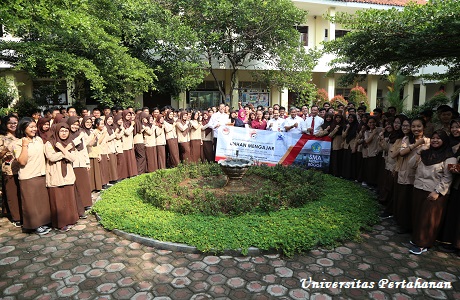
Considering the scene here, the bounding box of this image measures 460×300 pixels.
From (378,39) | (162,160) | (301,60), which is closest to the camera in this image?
(378,39)

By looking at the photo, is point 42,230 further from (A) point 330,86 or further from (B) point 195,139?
(A) point 330,86

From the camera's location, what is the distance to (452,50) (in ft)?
23.1

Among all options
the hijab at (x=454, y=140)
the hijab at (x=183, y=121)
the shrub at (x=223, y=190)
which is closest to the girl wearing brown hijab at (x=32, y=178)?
the shrub at (x=223, y=190)

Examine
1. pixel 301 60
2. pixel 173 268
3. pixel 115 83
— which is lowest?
pixel 173 268

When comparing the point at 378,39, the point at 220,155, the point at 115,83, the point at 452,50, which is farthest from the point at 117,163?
the point at 452,50

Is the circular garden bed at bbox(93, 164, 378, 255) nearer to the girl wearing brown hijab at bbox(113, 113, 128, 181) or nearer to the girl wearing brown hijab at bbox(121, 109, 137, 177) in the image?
the girl wearing brown hijab at bbox(113, 113, 128, 181)

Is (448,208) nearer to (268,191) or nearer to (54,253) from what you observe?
(268,191)

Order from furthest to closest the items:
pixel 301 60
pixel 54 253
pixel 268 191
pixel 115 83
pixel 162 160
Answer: pixel 301 60, pixel 115 83, pixel 162 160, pixel 268 191, pixel 54 253

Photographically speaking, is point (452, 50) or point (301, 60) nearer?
point (452, 50)

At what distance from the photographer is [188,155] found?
9.66 meters

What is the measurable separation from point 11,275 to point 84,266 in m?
0.86

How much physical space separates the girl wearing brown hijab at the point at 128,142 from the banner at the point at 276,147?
→ 2.47 metres

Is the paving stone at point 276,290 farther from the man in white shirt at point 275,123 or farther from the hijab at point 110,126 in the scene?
the man in white shirt at point 275,123

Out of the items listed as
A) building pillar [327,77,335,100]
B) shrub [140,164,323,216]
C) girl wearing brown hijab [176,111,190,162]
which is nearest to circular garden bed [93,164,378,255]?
shrub [140,164,323,216]
